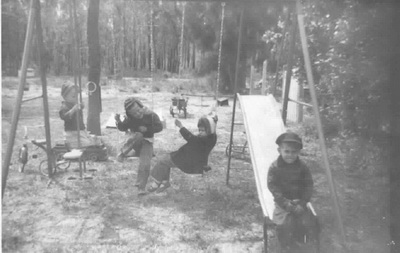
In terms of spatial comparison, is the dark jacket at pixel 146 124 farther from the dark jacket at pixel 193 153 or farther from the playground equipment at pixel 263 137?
the playground equipment at pixel 263 137

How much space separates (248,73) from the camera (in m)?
3.56

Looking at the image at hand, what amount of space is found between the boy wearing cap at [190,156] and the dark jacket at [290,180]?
2.07 feet

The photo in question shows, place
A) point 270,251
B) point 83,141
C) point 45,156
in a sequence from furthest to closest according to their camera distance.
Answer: point 45,156
point 83,141
point 270,251

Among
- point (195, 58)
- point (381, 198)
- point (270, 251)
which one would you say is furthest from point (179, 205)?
point (381, 198)

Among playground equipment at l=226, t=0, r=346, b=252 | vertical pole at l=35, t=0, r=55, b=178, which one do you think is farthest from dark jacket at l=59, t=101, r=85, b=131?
playground equipment at l=226, t=0, r=346, b=252

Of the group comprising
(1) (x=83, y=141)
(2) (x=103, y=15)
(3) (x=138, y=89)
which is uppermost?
(2) (x=103, y=15)

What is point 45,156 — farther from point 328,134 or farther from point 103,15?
point 328,134

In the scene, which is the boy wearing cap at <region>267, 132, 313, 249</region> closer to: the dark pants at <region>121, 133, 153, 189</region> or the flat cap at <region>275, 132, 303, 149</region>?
the flat cap at <region>275, 132, 303, 149</region>

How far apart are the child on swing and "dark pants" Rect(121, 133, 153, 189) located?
15.0 inches

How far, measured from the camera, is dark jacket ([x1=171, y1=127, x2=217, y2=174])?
2.78 metres

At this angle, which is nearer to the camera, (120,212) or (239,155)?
(120,212)

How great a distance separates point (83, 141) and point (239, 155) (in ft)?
4.62

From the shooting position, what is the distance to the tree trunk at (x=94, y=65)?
2.66m

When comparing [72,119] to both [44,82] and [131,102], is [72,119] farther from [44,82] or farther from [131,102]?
[131,102]
